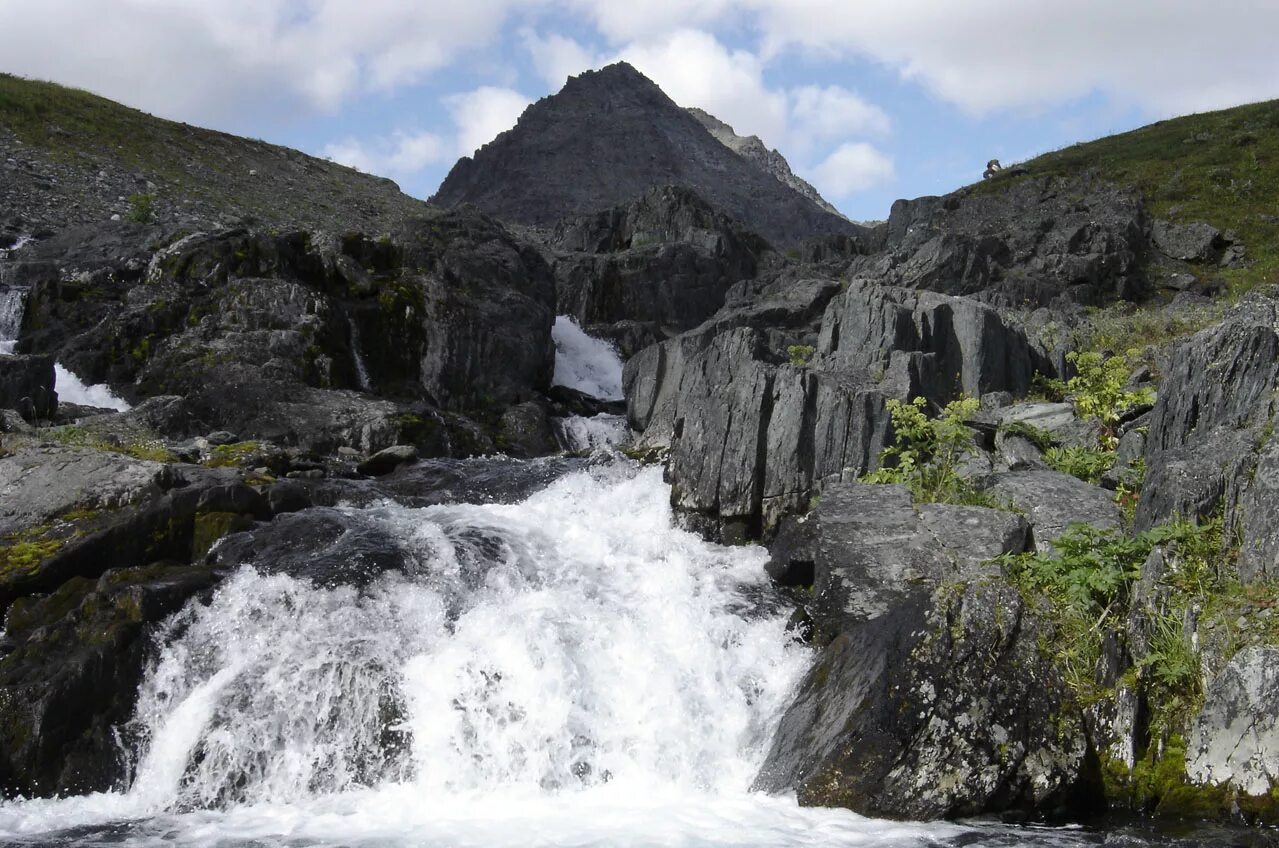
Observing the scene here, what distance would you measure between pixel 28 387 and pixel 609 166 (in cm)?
7434

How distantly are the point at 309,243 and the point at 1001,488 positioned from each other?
22056 mm

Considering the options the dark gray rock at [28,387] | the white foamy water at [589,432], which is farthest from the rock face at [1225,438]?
the dark gray rock at [28,387]

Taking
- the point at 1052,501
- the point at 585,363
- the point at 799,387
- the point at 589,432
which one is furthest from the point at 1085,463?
the point at 585,363

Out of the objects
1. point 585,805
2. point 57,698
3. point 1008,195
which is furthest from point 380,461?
point 1008,195

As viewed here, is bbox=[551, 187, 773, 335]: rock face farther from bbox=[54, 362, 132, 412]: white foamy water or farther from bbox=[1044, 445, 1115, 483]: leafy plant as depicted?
bbox=[1044, 445, 1115, 483]: leafy plant

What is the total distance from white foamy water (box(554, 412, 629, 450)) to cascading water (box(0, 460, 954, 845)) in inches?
513

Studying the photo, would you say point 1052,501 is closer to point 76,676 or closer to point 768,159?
point 76,676

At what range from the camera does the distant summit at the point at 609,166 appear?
274 feet

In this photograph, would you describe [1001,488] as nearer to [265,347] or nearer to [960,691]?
[960,691]

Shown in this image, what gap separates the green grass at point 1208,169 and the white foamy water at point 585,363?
21786 mm

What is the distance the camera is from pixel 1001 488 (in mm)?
13453

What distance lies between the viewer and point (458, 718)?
11.1 metres

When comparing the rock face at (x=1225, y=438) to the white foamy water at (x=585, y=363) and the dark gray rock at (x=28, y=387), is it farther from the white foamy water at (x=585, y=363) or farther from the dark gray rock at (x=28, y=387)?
the white foamy water at (x=585, y=363)

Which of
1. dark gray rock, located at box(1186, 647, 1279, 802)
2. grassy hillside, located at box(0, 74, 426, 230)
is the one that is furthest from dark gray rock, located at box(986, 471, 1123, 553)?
grassy hillside, located at box(0, 74, 426, 230)
